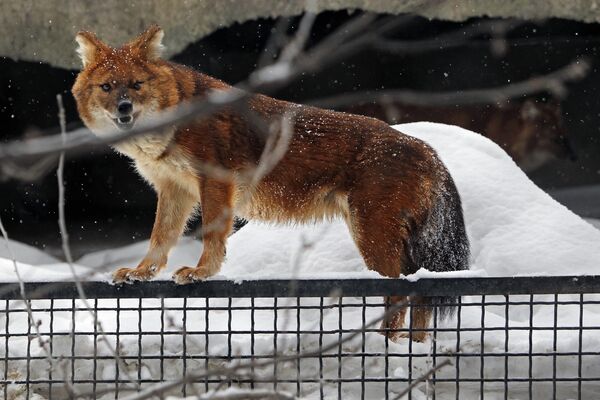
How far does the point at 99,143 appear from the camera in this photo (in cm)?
142

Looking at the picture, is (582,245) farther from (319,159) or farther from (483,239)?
(319,159)

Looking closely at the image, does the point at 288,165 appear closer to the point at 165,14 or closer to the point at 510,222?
the point at 510,222

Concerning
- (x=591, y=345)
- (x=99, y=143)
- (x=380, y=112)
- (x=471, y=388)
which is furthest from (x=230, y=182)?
(x=380, y=112)

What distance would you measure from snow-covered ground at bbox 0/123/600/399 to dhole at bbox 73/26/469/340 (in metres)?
0.22

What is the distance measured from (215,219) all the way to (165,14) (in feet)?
14.9

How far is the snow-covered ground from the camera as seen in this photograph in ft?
11.9

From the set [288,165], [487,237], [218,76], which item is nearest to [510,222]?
[487,237]

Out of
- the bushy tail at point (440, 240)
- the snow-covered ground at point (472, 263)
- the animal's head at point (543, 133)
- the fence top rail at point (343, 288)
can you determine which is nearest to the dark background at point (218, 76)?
the animal's head at point (543, 133)

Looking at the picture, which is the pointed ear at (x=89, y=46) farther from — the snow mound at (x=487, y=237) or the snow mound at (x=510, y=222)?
the snow mound at (x=510, y=222)

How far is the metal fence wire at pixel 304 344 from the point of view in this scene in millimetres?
2869

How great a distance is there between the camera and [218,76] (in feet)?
31.6

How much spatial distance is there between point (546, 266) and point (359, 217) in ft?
3.03

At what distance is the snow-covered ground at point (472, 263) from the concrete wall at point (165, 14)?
2793 mm

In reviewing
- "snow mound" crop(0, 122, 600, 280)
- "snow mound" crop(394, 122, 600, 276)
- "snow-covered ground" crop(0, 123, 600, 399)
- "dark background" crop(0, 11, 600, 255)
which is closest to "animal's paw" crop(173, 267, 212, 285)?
"snow-covered ground" crop(0, 123, 600, 399)
